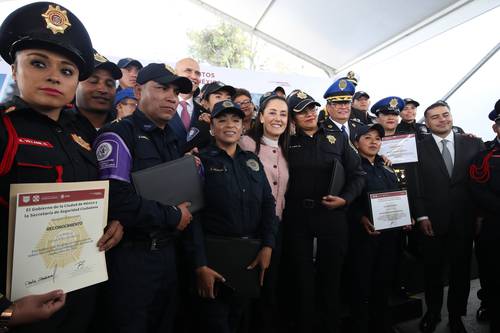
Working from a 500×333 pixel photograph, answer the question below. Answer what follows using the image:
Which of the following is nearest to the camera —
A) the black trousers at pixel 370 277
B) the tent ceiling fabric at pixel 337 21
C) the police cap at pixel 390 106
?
the black trousers at pixel 370 277

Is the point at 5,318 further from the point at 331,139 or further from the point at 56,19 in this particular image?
the point at 331,139

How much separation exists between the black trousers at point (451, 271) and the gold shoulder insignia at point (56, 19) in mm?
3482

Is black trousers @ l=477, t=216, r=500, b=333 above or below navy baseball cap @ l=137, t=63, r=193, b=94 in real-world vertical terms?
below

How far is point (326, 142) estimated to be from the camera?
258cm

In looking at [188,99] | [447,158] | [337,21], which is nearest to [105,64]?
[188,99]

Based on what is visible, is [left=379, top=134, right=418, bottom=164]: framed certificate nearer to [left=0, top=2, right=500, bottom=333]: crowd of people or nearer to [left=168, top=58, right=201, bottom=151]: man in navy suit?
[left=0, top=2, right=500, bottom=333]: crowd of people

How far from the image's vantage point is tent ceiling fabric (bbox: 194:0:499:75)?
20.0ft

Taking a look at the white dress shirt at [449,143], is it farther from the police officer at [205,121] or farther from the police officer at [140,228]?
the police officer at [140,228]

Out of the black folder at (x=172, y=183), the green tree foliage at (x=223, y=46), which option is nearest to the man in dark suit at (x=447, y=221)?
the black folder at (x=172, y=183)

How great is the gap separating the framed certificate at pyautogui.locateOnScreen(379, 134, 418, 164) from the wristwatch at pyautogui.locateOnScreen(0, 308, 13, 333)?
3.46 metres

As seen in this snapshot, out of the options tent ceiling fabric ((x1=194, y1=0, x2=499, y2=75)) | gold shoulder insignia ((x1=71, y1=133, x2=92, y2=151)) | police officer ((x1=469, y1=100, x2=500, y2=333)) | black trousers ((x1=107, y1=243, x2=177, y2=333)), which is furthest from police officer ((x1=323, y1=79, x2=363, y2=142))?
tent ceiling fabric ((x1=194, y1=0, x2=499, y2=75))

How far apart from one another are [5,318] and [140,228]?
0.64 metres

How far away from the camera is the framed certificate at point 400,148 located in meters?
3.26

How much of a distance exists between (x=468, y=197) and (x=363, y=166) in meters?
1.24
